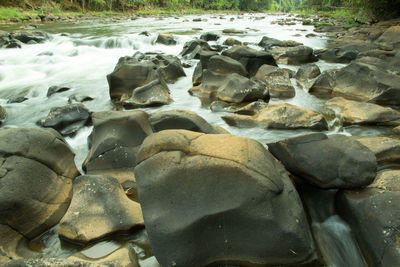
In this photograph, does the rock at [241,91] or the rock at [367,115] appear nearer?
the rock at [367,115]

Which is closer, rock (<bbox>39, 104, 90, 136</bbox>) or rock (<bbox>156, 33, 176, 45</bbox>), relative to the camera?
rock (<bbox>39, 104, 90, 136</bbox>)

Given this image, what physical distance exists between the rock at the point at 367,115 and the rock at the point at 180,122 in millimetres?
2397

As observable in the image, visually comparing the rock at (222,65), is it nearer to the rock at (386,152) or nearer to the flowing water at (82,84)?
the flowing water at (82,84)

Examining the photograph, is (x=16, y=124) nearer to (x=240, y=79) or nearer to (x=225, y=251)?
(x=240, y=79)

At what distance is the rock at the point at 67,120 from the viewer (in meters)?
4.98

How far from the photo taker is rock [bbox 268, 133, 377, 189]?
8.41 feet

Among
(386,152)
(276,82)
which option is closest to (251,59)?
(276,82)

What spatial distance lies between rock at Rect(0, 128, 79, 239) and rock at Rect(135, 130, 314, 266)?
1.07m

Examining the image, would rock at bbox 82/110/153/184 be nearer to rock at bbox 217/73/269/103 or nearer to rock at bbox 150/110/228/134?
rock at bbox 150/110/228/134

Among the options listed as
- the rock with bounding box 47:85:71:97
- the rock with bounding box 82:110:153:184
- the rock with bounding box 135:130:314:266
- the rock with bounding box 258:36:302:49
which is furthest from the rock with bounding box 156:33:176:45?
the rock with bounding box 135:130:314:266

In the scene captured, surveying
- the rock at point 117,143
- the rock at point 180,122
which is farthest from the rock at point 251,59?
the rock at point 117,143

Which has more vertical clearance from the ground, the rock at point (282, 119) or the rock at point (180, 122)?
the rock at point (180, 122)

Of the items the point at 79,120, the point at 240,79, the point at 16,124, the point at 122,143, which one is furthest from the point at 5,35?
the point at 122,143

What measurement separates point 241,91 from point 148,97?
1.83 metres
